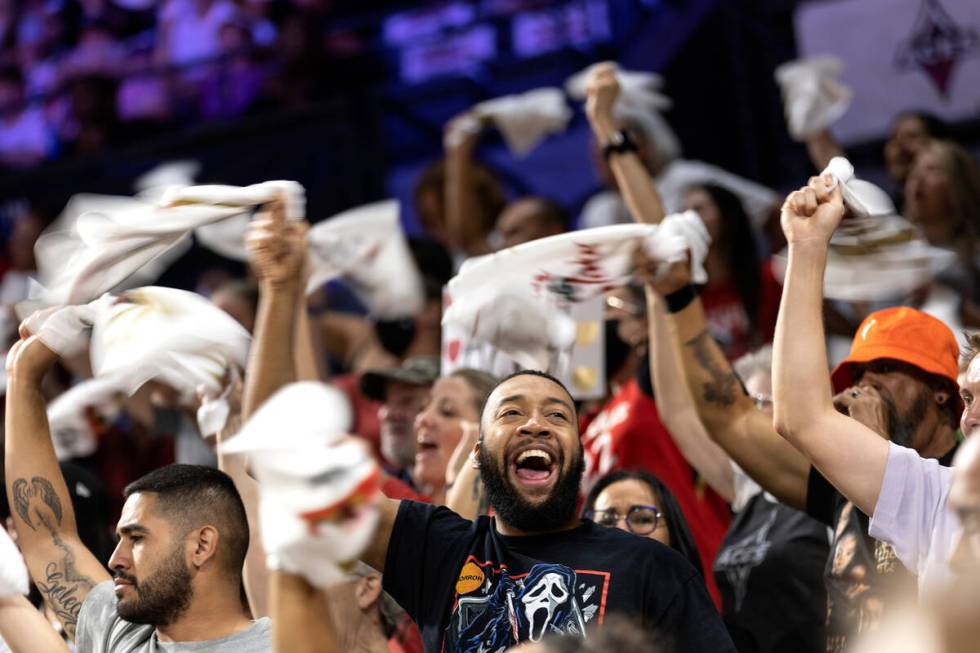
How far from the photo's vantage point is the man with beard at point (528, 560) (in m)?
2.82

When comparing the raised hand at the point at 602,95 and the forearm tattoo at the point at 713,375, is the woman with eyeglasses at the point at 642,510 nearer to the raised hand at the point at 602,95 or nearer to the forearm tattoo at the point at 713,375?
the forearm tattoo at the point at 713,375

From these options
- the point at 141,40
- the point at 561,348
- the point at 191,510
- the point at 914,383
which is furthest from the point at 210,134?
the point at 914,383

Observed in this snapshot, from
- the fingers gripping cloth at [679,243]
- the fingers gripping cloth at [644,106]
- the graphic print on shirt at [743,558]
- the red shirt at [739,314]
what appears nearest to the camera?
the graphic print on shirt at [743,558]

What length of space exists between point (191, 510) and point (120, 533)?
17cm

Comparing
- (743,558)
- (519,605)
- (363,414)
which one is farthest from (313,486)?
(363,414)

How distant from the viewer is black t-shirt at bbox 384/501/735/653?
9.21 feet

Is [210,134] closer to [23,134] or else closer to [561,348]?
[23,134]

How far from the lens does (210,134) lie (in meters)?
7.32

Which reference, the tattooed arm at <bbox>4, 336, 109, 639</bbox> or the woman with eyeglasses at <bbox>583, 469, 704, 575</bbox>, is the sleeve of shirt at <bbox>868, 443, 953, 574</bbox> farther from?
the tattooed arm at <bbox>4, 336, 109, 639</bbox>

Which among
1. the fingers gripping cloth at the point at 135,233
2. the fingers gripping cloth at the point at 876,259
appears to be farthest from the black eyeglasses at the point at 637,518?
the fingers gripping cloth at the point at 135,233

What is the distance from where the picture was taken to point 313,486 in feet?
7.06

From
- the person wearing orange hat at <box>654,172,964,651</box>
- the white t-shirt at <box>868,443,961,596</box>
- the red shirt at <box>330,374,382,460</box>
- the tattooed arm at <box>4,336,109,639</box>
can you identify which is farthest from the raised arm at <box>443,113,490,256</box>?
the white t-shirt at <box>868,443,961,596</box>

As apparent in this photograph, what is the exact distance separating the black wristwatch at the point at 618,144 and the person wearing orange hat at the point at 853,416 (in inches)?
33.9

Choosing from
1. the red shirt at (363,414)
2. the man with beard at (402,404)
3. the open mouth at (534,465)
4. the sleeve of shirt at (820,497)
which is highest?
the open mouth at (534,465)
